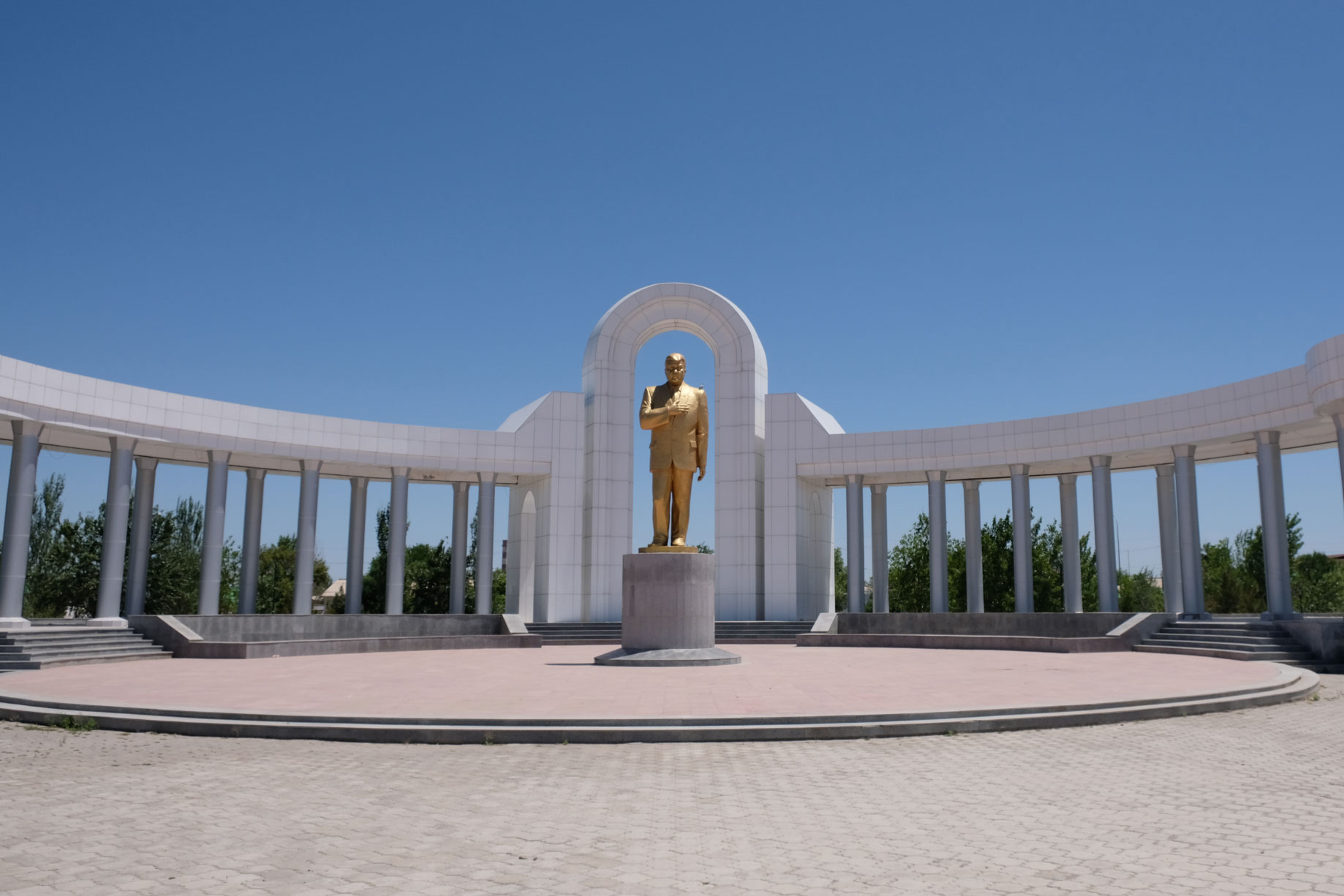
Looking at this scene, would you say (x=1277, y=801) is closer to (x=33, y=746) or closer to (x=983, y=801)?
(x=983, y=801)

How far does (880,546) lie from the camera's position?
140 feet

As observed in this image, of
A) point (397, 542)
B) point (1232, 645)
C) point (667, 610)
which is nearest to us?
point (667, 610)

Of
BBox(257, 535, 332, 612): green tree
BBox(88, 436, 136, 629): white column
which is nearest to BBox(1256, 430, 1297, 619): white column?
BBox(88, 436, 136, 629): white column

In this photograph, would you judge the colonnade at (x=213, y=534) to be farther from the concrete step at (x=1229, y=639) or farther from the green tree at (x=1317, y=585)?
the green tree at (x=1317, y=585)

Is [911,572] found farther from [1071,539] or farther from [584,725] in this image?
[584,725]

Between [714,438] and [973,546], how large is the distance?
1224 cm

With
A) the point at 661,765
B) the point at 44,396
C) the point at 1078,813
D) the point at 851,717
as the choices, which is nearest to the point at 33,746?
the point at 661,765

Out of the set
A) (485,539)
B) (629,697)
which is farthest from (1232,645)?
(485,539)

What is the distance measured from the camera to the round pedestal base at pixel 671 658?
22359 mm

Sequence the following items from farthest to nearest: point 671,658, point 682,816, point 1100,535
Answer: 1. point 1100,535
2. point 671,658
3. point 682,816

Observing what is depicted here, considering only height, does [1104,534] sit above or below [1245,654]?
above

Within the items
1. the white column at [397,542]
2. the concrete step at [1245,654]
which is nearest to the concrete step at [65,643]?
the white column at [397,542]

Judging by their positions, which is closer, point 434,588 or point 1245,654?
point 1245,654

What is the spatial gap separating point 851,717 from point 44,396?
2640 cm
